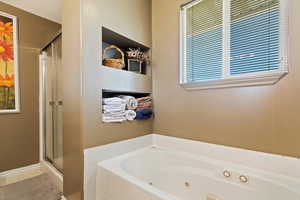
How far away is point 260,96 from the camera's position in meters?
1.19

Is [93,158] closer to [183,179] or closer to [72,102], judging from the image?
[72,102]

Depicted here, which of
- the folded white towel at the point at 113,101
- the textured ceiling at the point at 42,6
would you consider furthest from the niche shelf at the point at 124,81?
the textured ceiling at the point at 42,6

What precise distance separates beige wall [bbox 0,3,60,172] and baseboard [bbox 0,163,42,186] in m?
0.06

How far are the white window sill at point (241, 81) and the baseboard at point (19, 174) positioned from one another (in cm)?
267

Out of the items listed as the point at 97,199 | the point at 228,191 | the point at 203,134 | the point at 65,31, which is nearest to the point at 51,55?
the point at 65,31

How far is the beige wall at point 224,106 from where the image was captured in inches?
41.5

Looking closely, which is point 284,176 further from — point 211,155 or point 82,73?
point 82,73

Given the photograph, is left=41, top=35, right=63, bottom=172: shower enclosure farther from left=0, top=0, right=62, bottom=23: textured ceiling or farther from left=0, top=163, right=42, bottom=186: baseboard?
left=0, top=0, right=62, bottom=23: textured ceiling

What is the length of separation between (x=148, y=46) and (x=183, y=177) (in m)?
1.67

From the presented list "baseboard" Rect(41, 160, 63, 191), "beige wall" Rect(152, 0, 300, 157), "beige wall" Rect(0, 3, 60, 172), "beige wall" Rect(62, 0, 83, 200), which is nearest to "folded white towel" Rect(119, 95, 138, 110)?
"beige wall" Rect(152, 0, 300, 157)

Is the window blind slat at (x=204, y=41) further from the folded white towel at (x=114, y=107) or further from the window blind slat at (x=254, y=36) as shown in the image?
the folded white towel at (x=114, y=107)

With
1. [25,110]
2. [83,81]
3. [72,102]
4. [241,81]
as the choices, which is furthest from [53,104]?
[241,81]

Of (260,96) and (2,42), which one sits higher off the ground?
(2,42)

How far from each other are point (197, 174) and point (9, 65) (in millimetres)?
2959
